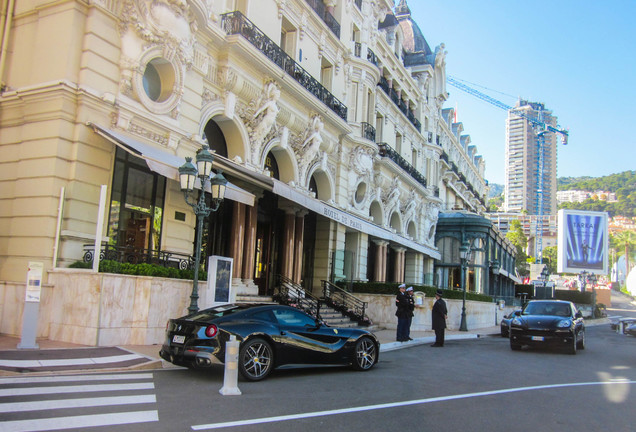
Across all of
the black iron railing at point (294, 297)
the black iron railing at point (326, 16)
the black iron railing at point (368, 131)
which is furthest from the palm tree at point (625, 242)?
the black iron railing at point (294, 297)

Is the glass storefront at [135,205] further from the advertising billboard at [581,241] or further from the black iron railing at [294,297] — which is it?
the advertising billboard at [581,241]

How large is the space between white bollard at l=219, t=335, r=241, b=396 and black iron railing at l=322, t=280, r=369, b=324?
13302mm

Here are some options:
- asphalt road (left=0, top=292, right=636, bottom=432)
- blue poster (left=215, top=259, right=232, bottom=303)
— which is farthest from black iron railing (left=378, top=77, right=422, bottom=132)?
asphalt road (left=0, top=292, right=636, bottom=432)

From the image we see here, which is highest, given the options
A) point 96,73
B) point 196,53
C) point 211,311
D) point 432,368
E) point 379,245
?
point 196,53

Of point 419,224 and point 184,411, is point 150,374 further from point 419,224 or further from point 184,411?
point 419,224

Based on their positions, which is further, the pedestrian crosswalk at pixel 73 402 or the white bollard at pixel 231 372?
the white bollard at pixel 231 372

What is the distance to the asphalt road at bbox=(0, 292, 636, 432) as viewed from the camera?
569cm

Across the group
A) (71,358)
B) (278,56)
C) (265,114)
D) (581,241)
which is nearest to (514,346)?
(265,114)

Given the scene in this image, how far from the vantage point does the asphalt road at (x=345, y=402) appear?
5.69 meters

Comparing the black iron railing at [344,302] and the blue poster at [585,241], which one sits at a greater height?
the blue poster at [585,241]

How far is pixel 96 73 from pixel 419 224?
27.3 metres

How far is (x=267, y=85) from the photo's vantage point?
1772 cm

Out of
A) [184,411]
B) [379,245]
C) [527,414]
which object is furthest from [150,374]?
[379,245]

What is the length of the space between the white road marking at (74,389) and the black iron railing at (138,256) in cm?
463
